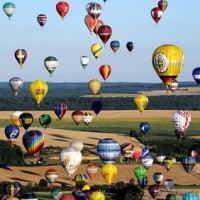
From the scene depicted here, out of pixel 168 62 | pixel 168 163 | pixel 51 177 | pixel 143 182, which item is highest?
pixel 168 62

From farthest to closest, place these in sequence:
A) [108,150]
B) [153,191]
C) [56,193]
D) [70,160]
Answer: [70,160]
[108,150]
[153,191]
[56,193]

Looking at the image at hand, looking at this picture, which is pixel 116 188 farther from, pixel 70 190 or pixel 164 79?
pixel 164 79

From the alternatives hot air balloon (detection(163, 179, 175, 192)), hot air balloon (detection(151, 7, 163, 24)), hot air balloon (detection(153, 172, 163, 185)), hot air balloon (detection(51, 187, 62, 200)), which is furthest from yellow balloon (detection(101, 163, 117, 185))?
hot air balloon (detection(151, 7, 163, 24))

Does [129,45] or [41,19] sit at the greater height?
[41,19]

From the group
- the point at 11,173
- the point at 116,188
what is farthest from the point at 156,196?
the point at 11,173

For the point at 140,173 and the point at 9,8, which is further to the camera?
the point at 9,8

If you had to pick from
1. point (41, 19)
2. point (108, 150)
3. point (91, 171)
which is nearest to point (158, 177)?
point (91, 171)

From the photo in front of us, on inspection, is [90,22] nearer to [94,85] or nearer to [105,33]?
[105,33]
